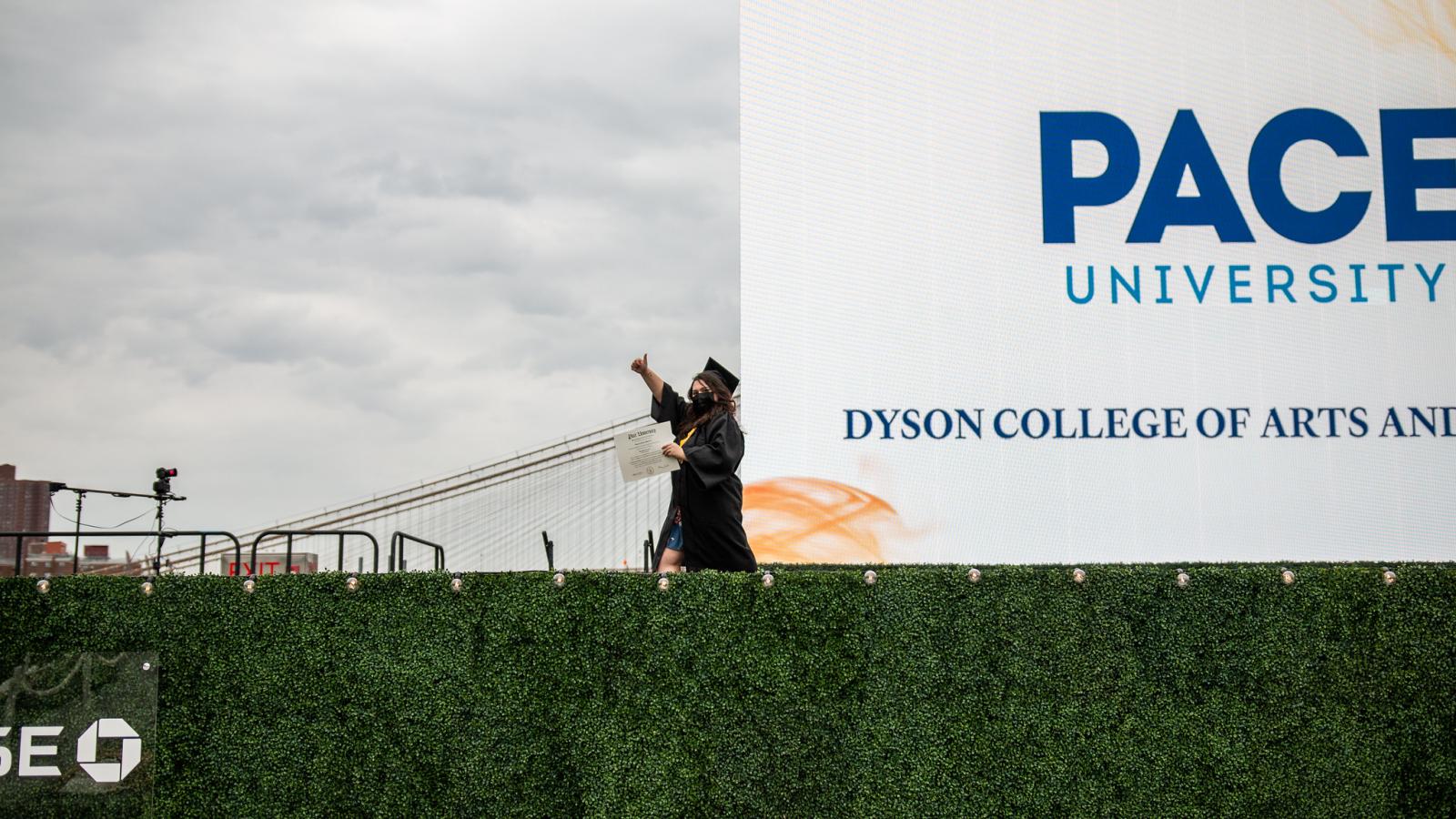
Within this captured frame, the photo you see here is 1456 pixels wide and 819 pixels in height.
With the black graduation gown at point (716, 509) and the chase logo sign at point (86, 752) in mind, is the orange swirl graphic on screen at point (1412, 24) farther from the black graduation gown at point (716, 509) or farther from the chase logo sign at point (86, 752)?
the chase logo sign at point (86, 752)

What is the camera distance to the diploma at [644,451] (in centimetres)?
550

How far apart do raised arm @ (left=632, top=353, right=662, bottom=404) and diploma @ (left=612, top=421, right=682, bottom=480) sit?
1041 mm

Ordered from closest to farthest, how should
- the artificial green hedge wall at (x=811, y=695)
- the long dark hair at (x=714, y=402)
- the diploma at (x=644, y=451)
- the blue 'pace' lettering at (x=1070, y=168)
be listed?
the artificial green hedge wall at (x=811, y=695)
the diploma at (x=644, y=451)
the long dark hair at (x=714, y=402)
the blue 'pace' lettering at (x=1070, y=168)

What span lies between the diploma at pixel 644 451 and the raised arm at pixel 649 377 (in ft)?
3.41

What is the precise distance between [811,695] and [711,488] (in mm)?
1604

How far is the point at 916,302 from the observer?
33.8 ft

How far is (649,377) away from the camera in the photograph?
6.60m

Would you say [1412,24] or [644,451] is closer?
[644,451]

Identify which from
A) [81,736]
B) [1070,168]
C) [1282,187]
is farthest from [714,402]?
[1282,187]

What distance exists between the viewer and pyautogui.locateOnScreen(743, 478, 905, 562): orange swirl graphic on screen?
33.0ft

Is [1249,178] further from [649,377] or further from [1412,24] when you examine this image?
[649,377]

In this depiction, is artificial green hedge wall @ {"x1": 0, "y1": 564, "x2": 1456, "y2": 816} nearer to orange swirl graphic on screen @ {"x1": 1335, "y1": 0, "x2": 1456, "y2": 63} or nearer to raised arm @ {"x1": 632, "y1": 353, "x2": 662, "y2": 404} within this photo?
raised arm @ {"x1": 632, "y1": 353, "x2": 662, "y2": 404}

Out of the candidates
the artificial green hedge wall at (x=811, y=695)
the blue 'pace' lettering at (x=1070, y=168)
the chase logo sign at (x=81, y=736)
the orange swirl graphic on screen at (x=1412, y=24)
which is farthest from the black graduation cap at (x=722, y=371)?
the orange swirl graphic on screen at (x=1412, y=24)

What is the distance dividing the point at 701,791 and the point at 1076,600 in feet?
5.29
